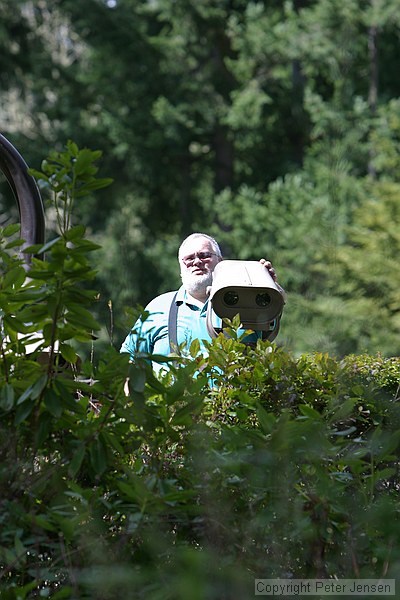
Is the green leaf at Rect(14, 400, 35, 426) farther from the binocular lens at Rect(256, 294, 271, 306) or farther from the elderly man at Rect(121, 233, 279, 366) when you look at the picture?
the elderly man at Rect(121, 233, 279, 366)

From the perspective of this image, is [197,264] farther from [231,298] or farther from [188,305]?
[231,298]

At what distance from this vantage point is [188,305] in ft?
15.9

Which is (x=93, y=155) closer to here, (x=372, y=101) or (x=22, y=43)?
(x=372, y=101)

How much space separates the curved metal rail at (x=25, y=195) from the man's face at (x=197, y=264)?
3.81 ft

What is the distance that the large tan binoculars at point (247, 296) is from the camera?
4.00m

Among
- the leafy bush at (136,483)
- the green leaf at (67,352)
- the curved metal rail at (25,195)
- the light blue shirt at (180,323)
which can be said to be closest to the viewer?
the leafy bush at (136,483)

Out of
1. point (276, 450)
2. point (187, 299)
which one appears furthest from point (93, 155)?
point (187, 299)

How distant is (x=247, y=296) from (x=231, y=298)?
6 cm

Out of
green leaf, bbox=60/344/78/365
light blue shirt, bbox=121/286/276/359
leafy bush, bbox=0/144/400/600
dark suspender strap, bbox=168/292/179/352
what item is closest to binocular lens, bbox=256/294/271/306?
light blue shirt, bbox=121/286/276/359

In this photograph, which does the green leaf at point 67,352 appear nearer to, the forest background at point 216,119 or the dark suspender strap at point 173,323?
the dark suspender strap at point 173,323

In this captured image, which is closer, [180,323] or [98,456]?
[98,456]

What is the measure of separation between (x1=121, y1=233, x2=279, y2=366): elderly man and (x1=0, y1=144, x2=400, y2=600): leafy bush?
2.15 m

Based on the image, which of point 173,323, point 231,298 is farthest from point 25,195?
point 173,323

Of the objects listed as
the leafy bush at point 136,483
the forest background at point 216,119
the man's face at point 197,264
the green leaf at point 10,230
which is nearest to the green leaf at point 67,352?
the leafy bush at point 136,483
